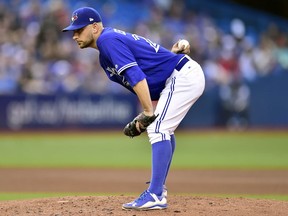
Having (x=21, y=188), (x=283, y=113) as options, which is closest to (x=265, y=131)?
(x=283, y=113)

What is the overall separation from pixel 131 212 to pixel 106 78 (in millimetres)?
12702

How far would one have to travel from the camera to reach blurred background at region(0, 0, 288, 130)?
18.0 metres

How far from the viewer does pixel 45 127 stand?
18.3 meters

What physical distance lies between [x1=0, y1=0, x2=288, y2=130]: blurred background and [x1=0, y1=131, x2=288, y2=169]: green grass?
527mm

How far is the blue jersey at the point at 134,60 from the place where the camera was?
5.96 meters

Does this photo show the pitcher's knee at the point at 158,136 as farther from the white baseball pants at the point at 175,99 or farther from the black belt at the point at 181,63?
the black belt at the point at 181,63

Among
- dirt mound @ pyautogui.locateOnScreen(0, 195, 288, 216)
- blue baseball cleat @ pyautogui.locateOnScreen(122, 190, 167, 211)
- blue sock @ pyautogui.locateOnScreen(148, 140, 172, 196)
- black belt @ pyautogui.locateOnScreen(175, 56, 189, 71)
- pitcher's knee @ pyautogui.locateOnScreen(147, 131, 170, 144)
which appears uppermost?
black belt @ pyautogui.locateOnScreen(175, 56, 189, 71)

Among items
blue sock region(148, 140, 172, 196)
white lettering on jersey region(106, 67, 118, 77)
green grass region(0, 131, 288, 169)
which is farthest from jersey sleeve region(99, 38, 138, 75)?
green grass region(0, 131, 288, 169)

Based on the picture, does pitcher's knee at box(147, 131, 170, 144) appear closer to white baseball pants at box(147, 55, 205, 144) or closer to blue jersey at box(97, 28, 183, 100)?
white baseball pants at box(147, 55, 205, 144)

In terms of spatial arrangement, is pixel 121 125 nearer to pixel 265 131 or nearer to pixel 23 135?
pixel 23 135

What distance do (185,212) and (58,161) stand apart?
753 cm

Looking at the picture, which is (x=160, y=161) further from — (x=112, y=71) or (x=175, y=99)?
(x=112, y=71)

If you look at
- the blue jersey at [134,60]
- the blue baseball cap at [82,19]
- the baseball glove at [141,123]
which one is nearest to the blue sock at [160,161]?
the baseball glove at [141,123]

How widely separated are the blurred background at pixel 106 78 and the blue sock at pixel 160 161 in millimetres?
12101
